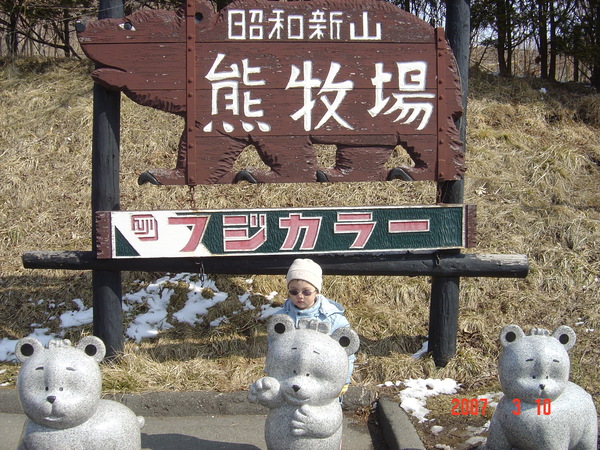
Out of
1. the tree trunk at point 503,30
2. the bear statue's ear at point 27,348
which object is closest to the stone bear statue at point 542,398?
the bear statue's ear at point 27,348

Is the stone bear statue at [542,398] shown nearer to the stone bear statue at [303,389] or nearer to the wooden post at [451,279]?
the stone bear statue at [303,389]

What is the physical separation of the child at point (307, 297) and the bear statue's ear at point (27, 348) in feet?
4.54

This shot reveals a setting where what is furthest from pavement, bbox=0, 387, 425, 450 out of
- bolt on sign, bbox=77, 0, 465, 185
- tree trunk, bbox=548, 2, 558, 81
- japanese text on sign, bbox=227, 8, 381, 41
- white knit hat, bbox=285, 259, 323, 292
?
tree trunk, bbox=548, 2, 558, 81

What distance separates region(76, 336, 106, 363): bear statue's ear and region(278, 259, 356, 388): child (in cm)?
109

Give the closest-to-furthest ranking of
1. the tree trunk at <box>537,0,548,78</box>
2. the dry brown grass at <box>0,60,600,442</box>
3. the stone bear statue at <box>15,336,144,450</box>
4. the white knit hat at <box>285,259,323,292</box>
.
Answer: the stone bear statue at <box>15,336,144,450</box>, the white knit hat at <box>285,259,323,292</box>, the dry brown grass at <box>0,60,600,442</box>, the tree trunk at <box>537,0,548,78</box>

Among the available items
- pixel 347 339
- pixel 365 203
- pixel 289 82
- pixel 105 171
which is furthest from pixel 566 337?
pixel 365 203

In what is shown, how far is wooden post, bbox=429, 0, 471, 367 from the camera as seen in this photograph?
15.9ft

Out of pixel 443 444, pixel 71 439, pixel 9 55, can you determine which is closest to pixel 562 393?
pixel 443 444

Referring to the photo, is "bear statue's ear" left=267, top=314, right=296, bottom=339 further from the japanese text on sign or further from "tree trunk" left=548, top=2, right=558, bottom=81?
"tree trunk" left=548, top=2, right=558, bottom=81

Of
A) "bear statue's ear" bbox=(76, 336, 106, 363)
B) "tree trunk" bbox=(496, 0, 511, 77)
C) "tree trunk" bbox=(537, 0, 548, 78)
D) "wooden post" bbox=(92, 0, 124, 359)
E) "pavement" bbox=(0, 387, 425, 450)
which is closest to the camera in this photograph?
"bear statue's ear" bbox=(76, 336, 106, 363)

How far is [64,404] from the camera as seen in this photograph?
9.38ft

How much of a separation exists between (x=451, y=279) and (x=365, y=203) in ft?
6.85

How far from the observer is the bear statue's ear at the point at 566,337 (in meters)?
3.15

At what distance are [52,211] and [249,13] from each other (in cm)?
371
